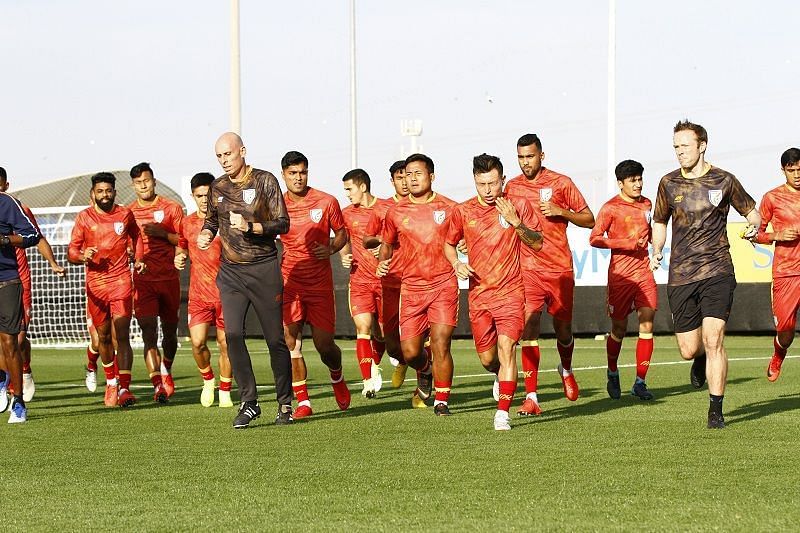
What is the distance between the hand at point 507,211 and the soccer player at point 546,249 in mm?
1878

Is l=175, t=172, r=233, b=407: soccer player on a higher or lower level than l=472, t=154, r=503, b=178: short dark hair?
lower

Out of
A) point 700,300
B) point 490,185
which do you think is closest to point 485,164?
point 490,185

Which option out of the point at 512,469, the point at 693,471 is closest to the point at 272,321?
the point at 512,469

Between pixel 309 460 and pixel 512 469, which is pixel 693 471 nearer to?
pixel 512 469

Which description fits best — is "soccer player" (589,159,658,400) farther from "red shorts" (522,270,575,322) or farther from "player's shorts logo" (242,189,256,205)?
"player's shorts logo" (242,189,256,205)

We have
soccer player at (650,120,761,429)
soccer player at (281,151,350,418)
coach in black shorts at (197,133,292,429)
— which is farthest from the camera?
soccer player at (281,151,350,418)

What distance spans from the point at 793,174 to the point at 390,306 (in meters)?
4.27

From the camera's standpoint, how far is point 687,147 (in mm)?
10469

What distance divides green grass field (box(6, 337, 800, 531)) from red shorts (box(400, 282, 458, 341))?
770 millimetres

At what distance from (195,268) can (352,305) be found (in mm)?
1997

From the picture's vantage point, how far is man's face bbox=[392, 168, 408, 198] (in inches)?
563

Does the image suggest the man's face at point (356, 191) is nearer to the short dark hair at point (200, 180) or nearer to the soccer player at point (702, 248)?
the short dark hair at point (200, 180)

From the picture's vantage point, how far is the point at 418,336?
12219 mm

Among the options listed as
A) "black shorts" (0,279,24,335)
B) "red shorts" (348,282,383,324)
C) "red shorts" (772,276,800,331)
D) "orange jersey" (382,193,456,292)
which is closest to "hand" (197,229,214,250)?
"orange jersey" (382,193,456,292)
